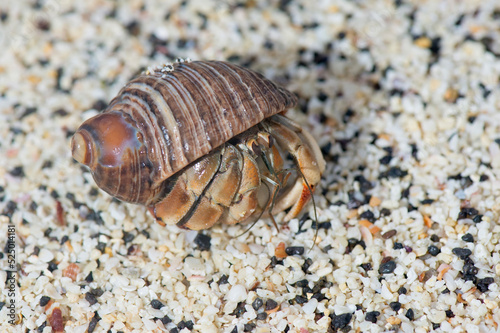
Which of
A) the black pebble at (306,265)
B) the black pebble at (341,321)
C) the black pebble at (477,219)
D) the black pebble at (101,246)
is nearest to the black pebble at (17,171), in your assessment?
the black pebble at (101,246)

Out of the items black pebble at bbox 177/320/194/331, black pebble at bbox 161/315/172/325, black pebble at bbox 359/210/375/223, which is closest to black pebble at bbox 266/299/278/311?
black pebble at bbox 177/320/194/331

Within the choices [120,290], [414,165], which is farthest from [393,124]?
[120,290]

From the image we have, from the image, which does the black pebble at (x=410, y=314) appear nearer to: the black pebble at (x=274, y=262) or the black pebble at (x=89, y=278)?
the black pebble at (x=274, y=262)

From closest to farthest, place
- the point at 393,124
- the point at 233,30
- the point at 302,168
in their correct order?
the point at 302,168 → the point at 393,124 → the point at 233,30

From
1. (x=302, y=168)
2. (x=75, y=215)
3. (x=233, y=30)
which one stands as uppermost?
(x=233, y=30)

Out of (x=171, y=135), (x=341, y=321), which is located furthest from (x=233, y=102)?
(x=341, y=321)

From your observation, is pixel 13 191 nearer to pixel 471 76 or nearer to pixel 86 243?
pixel 86 243

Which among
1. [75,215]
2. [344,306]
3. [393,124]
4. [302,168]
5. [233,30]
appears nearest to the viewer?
[344,306]
